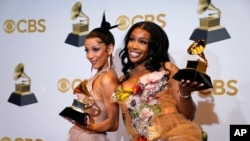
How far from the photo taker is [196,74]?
49.6 inches

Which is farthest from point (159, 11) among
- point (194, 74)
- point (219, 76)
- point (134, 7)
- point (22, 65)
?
point (22, 65)

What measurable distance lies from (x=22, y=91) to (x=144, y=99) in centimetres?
100

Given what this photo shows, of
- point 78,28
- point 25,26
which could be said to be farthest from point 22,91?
point 78,28

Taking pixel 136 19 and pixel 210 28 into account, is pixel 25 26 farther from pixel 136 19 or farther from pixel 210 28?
pixel 210 28

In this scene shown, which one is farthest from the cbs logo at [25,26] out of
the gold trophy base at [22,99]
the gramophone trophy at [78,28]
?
the gold trophy base at [22,99]

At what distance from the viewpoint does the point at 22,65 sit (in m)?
2.14

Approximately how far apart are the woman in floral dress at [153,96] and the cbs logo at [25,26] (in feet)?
2.65

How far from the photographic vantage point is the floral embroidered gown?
4.51 ft

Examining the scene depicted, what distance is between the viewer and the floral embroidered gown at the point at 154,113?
137 cm

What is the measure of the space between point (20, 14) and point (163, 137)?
130 cm

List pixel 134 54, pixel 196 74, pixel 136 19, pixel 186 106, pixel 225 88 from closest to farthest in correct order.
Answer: pixel 196 74 < pixel 186 106 < pixel 134 54 < pixel 225 88 < pixel 136 19

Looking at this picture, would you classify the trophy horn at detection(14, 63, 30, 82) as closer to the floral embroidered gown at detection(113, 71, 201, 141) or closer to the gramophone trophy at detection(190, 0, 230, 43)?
the floral embroidered gown at detection(113, 71, 201, 141)

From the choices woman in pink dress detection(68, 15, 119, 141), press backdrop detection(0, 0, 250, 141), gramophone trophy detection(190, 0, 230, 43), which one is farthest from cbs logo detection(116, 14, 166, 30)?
woman in pink dress detection(68, 15, 119, 141)

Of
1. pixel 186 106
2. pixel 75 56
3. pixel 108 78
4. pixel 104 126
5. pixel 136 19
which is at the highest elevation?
pixel 136 19
